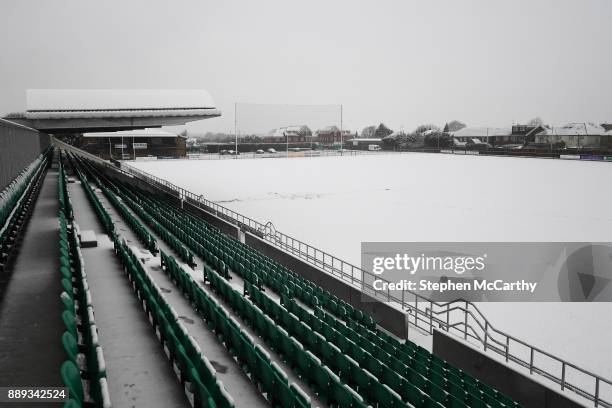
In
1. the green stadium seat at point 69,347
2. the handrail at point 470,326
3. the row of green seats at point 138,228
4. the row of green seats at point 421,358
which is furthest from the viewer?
the row of green seats at point 138,228

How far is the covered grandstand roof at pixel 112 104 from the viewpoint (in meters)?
26.3

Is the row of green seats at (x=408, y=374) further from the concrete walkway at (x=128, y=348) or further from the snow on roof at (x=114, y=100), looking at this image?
the snow on roof at (x=114, y=100)

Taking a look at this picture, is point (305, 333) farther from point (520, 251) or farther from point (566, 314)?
point (520, 251)

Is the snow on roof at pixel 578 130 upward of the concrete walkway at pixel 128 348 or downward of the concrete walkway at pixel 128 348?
upward

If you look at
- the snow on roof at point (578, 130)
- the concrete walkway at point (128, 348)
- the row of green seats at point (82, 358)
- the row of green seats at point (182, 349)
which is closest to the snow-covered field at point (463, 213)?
the row of green seats at point (182, 349)

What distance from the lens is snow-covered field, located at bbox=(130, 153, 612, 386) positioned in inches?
412

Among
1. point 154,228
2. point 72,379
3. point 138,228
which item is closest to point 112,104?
point 154,228

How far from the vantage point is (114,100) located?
27.9 metres

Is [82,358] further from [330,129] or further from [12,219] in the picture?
[330,129]

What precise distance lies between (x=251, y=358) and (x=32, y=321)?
294 centimetres

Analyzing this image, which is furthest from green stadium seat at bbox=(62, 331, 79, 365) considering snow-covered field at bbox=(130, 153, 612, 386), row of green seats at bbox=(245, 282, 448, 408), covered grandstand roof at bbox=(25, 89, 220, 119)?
covered grandstand roof at bbox=(25, 89, 220, 119)

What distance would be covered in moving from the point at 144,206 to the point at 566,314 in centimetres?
1542

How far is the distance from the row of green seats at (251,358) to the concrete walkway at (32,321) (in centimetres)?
192

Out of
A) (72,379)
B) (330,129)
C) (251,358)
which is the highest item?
(330,129)
